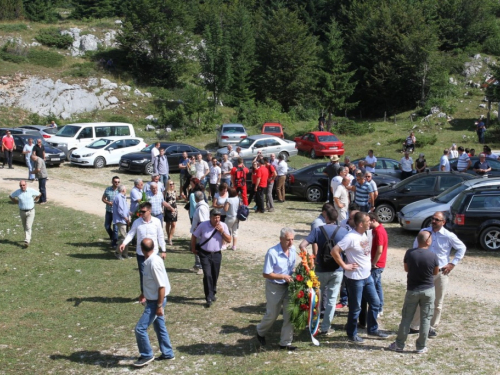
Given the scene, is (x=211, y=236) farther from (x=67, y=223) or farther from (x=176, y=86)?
(x=176, y=86)

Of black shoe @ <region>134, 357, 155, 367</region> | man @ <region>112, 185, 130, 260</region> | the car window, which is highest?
the car window

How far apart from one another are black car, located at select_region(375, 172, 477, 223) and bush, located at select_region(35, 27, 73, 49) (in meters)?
43.6

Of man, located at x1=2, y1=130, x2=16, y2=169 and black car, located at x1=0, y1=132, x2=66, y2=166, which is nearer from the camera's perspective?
man, located at x1=2, y1=130, x2=16, y2=169

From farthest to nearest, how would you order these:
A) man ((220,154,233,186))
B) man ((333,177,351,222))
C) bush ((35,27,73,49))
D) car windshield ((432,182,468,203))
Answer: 1. bush ((35,27,73,49))
2. man ((220,154,233,186))
3. car windshield ((432,182,468,203))
4. man ((333,177,351,222))

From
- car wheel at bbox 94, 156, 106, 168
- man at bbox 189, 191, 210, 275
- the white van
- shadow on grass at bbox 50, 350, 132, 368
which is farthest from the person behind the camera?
the white van

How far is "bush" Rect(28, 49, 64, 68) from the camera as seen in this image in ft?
161

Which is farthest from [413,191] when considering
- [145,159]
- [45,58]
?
[45,58]

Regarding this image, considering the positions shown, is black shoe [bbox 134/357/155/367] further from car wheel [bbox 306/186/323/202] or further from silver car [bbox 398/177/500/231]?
car wheel [bbox 306/186/323/202]

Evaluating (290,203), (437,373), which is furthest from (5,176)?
(437,373)

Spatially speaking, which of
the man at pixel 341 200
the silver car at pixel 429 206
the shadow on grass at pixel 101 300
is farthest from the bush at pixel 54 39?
the shadow on grass at pixel 101 300

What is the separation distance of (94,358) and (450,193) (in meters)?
10.8

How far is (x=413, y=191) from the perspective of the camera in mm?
16734

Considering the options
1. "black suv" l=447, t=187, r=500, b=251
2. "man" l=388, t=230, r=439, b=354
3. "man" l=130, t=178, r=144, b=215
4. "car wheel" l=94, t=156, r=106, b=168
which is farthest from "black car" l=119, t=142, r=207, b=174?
"man" l=388, t=230, r=439, b=354

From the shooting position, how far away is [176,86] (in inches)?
2094
